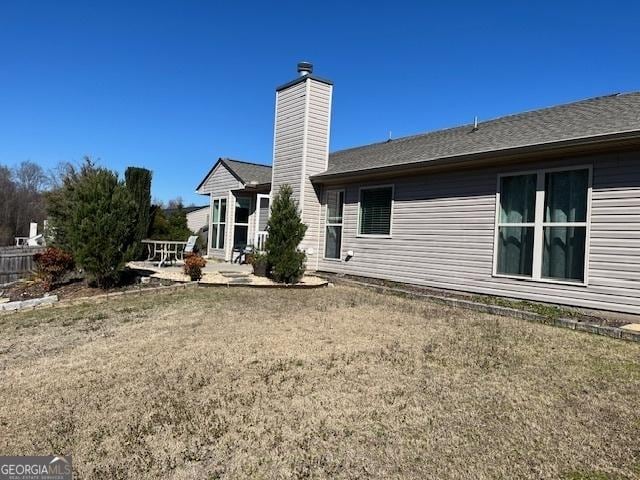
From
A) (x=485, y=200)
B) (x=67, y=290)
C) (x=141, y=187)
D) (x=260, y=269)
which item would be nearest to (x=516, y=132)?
(x=485, y=200)

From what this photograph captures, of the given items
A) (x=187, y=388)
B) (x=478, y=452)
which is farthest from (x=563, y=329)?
(x=187, y=388)

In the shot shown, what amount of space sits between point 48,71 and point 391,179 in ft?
40.0

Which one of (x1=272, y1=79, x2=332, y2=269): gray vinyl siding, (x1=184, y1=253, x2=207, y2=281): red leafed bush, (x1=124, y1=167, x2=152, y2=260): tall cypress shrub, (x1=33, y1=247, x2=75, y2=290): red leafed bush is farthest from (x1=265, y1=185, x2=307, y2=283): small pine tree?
(x1=124, y1=167, x2=152, y2=260): tall cypress shrub

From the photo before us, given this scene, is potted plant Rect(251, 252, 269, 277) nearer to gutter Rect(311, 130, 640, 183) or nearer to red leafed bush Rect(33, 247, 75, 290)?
gutter Rect(311, 130, 640, 183)

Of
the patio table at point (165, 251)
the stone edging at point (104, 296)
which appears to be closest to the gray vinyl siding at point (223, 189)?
the patio table at point (165, 251)

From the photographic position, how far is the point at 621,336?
552 centimetres

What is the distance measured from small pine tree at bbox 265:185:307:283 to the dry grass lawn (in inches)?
134

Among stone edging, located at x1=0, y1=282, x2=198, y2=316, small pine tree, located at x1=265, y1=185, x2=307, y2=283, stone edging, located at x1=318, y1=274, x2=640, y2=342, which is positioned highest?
small pine tree, located at x1=265, y1=185, x2=307, y2=283

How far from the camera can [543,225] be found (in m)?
7.26

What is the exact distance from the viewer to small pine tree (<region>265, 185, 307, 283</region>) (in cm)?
975

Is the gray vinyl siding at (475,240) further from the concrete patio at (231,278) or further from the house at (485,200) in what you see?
the concrete patio at (231,278)

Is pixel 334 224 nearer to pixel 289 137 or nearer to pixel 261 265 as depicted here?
pixel 261 265

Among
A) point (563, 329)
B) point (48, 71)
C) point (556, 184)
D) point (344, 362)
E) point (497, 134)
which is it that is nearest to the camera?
point (344, 362)

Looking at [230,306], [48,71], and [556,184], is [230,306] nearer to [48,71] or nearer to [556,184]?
[556,184]
